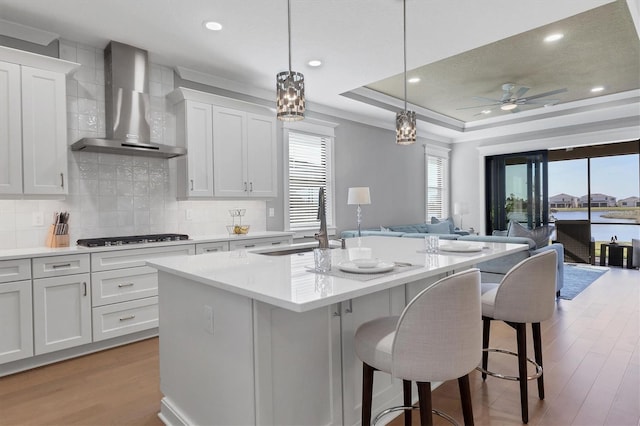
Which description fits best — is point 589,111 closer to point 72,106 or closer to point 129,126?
point 129,126

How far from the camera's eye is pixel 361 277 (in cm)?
162

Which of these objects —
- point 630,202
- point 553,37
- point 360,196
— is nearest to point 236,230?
point 360,196

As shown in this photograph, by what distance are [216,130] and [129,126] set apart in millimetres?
869

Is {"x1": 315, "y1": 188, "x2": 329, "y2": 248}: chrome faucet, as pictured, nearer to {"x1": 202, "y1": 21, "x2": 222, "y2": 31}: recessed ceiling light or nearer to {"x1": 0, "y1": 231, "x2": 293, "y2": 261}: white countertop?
{"x1": 0, "y1": 231, "x2": 293, "y2": 261}: white countertop

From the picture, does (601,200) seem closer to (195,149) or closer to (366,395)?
(195,149)

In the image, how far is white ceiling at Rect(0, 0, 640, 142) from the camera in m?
2.90

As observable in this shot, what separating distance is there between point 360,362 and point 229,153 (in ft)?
9.66

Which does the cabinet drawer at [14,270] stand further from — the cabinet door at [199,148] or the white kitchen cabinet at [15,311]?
the cabinet door at [199,148]

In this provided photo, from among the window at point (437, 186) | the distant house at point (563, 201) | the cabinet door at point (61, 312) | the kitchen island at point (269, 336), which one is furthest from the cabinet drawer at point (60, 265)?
the distant house at point (563, 201)

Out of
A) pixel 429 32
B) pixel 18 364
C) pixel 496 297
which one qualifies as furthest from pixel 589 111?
pixel 18 364

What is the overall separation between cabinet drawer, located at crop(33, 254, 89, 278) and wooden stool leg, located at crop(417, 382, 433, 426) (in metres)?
2.83

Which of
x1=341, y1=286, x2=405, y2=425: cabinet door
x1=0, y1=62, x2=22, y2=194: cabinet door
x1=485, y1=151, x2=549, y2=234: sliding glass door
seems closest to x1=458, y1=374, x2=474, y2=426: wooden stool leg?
x1=341, y1=286, x2=405, y2=425: cabinet door

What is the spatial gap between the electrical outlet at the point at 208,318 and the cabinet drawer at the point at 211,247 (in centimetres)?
203

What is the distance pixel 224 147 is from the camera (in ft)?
13.5
